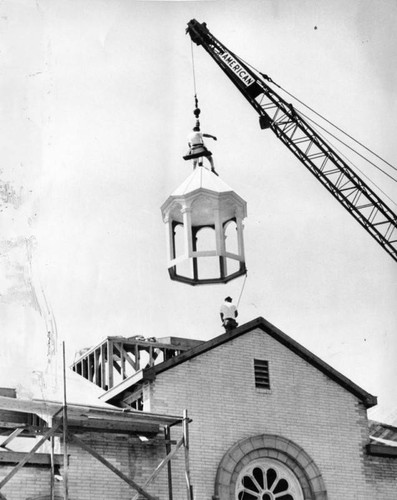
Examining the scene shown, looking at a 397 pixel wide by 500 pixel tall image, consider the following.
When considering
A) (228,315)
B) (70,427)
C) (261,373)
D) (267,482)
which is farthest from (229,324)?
(70,427)

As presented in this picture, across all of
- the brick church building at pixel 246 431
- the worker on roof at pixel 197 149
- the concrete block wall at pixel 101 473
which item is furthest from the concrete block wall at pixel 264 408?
the worker on roof at pixel 197 149

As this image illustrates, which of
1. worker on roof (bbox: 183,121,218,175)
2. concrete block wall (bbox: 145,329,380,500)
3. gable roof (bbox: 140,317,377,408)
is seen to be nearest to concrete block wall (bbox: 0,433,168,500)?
concrete block wall (bbox: 145,329,380,500)

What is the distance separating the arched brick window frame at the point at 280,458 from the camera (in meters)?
24.2

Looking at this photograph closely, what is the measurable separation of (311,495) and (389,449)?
2.85 meters

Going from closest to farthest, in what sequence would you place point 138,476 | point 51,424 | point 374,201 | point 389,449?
point 51,424
point 138,476
point 389,449
point 374,201

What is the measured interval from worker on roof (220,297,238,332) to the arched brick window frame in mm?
3071

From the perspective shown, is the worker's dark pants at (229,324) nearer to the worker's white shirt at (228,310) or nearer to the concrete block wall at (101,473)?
the worker's white shirt at (228,310)

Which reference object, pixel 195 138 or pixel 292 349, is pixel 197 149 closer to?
pixel 195 138

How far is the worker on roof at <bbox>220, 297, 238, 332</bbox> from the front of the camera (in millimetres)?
26219

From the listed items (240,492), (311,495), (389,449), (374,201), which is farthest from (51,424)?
(374,201)

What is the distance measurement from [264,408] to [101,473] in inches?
202

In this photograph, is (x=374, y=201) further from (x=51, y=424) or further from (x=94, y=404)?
(x=51, y=424)

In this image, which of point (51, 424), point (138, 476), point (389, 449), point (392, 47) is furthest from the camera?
point (389, 449)

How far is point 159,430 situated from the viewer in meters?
23.0
